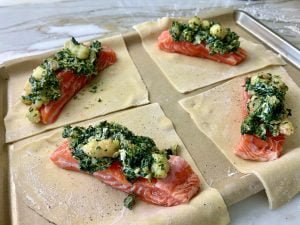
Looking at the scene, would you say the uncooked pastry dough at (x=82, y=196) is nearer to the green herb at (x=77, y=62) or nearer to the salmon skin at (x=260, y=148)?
the salmon skin at (x=260, y=148)

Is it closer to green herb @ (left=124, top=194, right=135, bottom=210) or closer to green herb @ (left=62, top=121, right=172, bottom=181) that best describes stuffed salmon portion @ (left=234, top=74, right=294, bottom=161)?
green herb @ (left=62, top=121, right=172, bottom=181)

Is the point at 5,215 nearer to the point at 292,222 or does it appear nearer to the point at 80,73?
the point at 80,73

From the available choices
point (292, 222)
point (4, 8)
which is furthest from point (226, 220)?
point (4, 8)

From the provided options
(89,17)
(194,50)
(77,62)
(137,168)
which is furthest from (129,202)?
(89,17)

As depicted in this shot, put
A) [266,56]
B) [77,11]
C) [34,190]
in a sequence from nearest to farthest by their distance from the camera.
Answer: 1. [34,190]
2. [266,56]
3. [77,11]

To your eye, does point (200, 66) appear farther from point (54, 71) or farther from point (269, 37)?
point (54, 71)

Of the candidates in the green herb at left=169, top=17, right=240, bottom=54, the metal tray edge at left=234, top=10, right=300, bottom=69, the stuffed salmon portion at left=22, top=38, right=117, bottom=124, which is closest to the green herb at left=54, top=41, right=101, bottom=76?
the stuffed salmon portion at left=22, top=38, right=117, bottom=124

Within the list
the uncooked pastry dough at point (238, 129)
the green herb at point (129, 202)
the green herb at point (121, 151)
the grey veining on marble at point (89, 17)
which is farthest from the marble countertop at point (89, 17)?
the green herb at point (129, 202)
